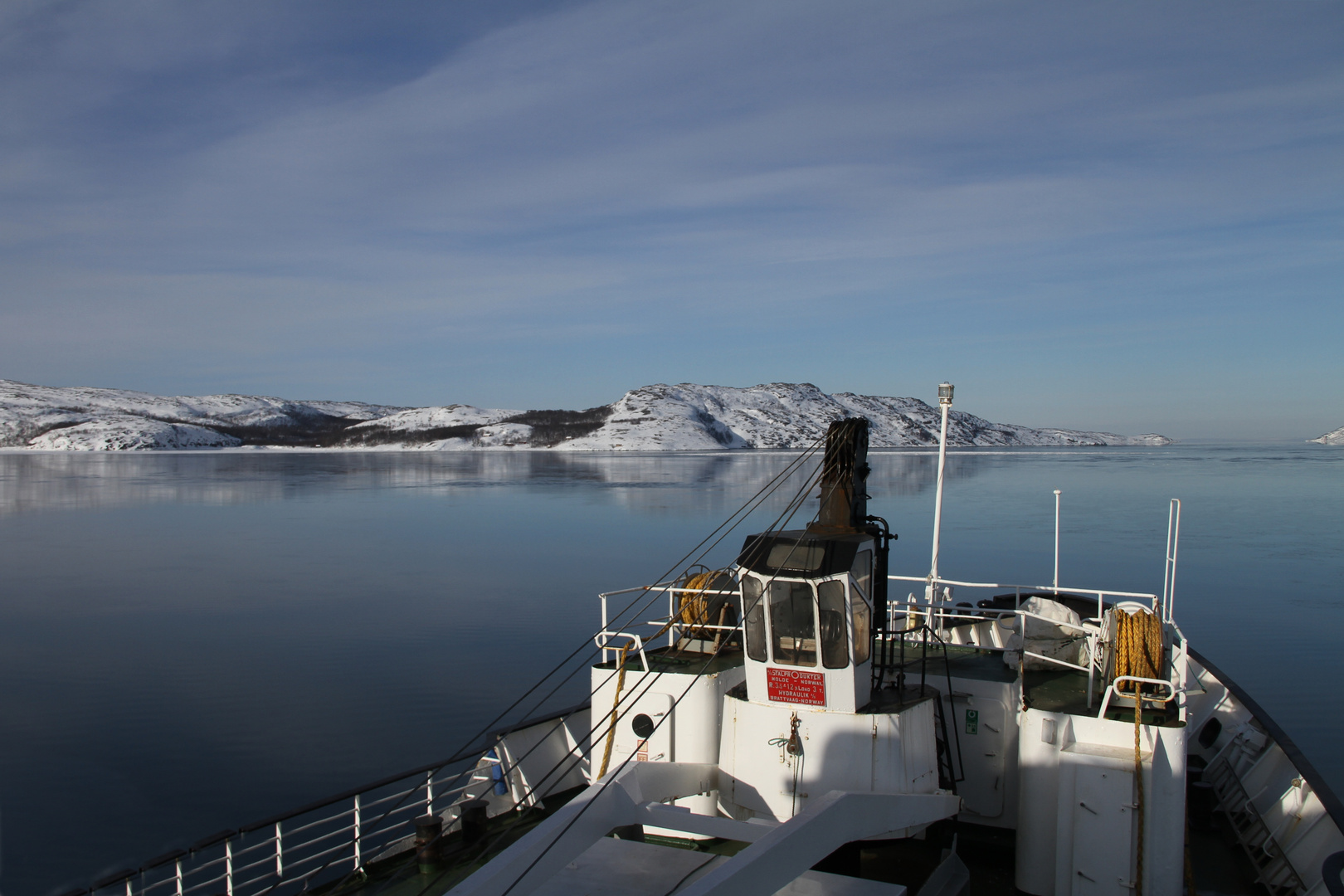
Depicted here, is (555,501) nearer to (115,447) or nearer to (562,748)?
(562,748)

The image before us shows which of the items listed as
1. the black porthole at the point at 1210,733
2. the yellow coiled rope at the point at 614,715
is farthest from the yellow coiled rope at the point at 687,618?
the black porthole at the point at 1210,733

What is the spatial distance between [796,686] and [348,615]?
20.7 m

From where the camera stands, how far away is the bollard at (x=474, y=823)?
28.4 ft

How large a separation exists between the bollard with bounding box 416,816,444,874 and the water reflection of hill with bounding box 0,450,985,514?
47299mm

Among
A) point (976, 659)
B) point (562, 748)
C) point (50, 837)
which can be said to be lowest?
point (50, 837)

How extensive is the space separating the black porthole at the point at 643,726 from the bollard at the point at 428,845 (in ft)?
7.30

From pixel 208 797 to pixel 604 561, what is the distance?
23.0m

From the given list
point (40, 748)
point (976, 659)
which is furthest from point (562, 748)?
point (40, 748)

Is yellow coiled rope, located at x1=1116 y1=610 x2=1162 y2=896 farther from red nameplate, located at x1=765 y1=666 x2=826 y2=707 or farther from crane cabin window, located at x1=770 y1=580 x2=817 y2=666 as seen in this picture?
crane cabin window, located at x1=770 y1=580 x2=817 y2=666

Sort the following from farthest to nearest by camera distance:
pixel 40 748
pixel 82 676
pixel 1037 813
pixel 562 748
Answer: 1. pixel 82 676
2. pixel 40 748
3. pixel 562 748
4. pixel 1037 813

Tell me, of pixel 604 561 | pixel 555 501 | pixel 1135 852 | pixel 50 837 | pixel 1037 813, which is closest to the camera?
pixel 1135 852

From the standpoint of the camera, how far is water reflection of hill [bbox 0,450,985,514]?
65.4m

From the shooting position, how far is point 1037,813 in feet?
28.0

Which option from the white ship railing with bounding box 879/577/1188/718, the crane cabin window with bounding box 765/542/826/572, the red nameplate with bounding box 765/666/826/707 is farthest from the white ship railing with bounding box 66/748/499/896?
the white ship railing with bounding box 879/577/1188/718
